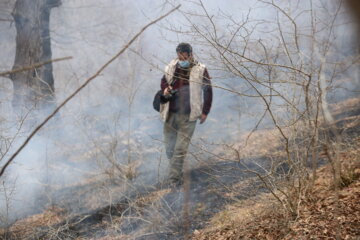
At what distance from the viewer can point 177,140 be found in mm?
5328

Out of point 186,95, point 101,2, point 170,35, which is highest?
point 101,2

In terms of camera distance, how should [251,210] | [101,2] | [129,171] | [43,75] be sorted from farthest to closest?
[101,2] < [43,75] < [129,171] < [251,210]

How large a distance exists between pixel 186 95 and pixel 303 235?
2765 mm

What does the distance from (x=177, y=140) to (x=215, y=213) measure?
1.29 metres

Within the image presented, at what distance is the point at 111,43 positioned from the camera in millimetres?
13391

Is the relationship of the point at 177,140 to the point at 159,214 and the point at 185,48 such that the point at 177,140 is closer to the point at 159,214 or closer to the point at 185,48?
the point at 185,48

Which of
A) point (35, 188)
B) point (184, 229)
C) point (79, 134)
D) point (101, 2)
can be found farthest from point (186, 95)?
point (101, 2)

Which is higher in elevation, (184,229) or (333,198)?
(333,198)

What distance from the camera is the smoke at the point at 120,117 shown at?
4.68 meters

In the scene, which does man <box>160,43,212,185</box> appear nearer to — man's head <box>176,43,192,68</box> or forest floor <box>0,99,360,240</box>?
man's head <box>176,43,192,68</box>

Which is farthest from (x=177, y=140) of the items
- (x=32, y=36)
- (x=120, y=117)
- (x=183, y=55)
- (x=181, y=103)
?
(x=32, y=36)

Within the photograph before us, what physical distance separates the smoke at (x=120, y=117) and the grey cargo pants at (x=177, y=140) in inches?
12.4

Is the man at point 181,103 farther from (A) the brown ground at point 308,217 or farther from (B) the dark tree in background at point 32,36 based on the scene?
(B) the dark tree in background at point 32,36

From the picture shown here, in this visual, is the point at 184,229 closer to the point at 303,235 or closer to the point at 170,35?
the point at 303,235
